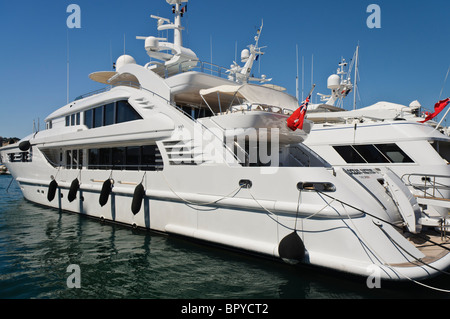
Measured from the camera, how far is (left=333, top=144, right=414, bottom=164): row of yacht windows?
1056cm

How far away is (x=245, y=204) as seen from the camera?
6.25m

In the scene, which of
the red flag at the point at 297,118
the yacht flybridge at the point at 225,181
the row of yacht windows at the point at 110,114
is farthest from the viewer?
the row of yacht windows at the point at 110,114

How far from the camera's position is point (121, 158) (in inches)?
400

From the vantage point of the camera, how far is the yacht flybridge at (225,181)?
5.23m

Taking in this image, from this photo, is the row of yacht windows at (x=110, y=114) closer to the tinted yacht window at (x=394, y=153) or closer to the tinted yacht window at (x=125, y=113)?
the tinted yacht window at (x=125, y=113)

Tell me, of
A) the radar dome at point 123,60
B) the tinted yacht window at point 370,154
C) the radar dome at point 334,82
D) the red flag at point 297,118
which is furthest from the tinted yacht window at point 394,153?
the radar dome at point 334,82

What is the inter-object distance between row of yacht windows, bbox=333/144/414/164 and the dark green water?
6.07 metres

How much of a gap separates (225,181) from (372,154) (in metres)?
6.99

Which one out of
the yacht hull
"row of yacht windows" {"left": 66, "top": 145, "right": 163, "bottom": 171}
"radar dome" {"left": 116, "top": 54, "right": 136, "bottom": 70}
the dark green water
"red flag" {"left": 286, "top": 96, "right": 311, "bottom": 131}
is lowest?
the dark green water

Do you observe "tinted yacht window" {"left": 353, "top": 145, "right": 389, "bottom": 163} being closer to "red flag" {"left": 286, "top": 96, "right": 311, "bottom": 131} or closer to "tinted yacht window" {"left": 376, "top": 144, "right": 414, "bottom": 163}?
"tinted yacht window" {"left": 376, "top": 144, "right": 414, "bottom": 163}

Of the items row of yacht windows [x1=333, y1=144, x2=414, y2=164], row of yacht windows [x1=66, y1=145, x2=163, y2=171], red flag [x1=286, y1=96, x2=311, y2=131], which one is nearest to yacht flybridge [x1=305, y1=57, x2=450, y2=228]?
row of yacht windows [x1=333, y1=144, x2=414, y2=164]

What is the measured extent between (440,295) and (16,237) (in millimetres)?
9625

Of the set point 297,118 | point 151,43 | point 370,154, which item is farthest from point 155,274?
point 151,43

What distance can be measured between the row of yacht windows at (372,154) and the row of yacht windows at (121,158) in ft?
22.9
